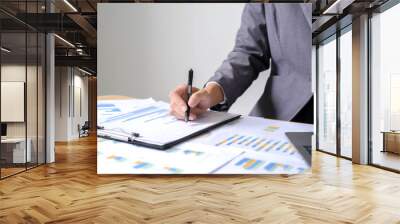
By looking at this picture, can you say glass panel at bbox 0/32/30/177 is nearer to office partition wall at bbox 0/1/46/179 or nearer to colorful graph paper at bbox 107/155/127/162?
office partition wall at bbox 0/1/46/179

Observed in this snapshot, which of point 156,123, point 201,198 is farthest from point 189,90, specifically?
point 201,198

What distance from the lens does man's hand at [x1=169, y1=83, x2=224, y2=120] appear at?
606 centimetres

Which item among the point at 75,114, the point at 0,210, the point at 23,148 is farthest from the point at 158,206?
the point at 75,114

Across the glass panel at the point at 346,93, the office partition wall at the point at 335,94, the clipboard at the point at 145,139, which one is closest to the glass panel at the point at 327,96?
the office partition wall at the point at 335,94

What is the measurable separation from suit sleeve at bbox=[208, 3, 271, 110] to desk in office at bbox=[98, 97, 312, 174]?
1.64ft

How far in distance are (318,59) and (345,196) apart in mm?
6666

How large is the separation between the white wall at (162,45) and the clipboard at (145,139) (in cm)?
36

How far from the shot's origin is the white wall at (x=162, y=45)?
20.2 ft

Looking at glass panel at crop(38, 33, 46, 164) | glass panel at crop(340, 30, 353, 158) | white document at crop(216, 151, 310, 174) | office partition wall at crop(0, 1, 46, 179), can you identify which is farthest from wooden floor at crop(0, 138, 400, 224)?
glass panel at crop(340, 30, 353, 158)

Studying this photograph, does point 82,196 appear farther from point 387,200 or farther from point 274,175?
point 387,200

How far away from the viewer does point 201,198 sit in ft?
15.4

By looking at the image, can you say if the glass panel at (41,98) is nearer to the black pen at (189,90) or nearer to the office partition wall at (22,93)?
the office partition wall at (22,93)

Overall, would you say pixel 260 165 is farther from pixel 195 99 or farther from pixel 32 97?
pixel 32 97

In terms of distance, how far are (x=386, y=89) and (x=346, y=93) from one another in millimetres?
1744
